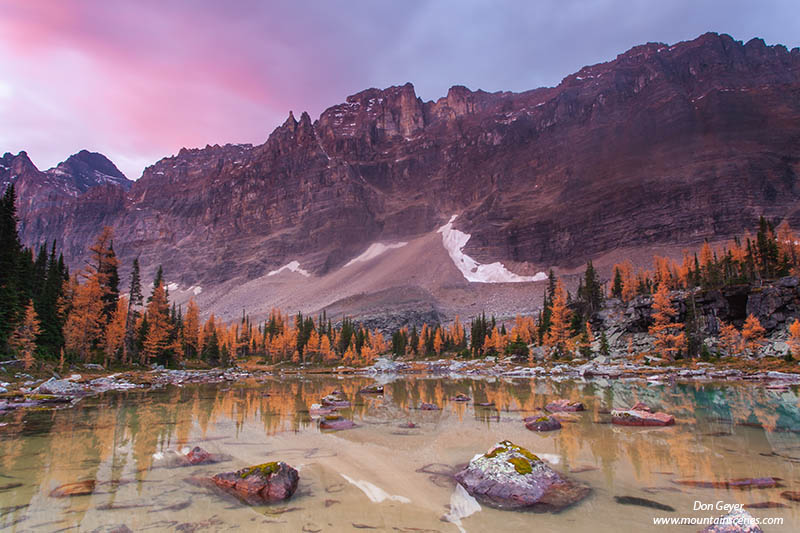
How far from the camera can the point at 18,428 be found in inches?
615

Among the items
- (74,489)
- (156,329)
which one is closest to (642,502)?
(74,489)

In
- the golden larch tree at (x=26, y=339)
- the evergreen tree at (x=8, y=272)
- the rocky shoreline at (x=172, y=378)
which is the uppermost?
the evergreen tree at (x=8, y=272)

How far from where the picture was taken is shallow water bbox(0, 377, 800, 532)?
6965 mm

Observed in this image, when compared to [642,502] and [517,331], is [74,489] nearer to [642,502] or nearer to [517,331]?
[642,502]

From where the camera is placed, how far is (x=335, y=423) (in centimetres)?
1677

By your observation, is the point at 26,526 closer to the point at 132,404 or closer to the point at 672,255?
the point at 132,404

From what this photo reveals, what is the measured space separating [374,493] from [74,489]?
608 centimetres

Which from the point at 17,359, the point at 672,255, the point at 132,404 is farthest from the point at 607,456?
the point at 672,255

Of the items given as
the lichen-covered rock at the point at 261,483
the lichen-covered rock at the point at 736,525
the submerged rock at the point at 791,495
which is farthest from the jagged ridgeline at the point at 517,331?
the submerged rock at the point at 791,495

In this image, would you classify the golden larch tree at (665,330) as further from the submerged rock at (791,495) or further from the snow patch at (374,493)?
the snow patch at (374,493)

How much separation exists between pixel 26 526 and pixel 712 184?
810 ft

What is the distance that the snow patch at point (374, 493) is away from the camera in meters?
8.13

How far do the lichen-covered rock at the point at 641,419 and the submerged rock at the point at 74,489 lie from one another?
51.6 feet

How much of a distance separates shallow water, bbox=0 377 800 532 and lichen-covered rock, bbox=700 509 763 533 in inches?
19.7
